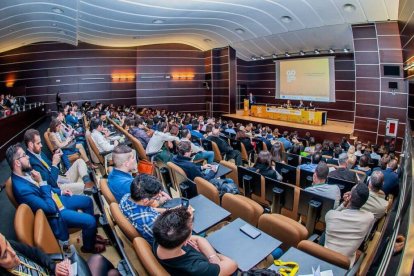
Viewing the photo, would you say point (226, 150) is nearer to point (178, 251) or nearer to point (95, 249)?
point (95, 249)

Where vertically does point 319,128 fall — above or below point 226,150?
above

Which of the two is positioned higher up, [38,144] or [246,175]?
[38,144]

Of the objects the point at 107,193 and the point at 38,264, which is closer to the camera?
the point at 38,264

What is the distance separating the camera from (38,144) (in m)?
3.66

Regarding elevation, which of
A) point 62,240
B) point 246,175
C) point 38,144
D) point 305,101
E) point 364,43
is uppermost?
point 364,43

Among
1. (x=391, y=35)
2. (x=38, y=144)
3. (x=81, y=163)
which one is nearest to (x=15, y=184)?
(x=38, y=144)

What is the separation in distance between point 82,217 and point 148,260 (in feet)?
4.89

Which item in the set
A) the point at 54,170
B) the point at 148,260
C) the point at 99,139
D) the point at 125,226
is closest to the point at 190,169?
the point at 125,226

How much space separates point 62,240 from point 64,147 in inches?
118

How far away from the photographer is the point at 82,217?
9.41ft

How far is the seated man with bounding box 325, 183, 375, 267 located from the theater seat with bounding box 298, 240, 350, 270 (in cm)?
44

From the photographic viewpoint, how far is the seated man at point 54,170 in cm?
Answer: 343

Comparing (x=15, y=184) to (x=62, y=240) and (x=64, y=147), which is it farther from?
(x=64, y=147)

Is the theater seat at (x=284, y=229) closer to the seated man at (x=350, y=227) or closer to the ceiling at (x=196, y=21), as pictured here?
the seated man at (x=350, y=227)
